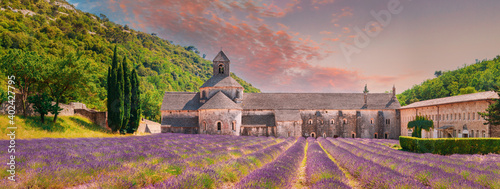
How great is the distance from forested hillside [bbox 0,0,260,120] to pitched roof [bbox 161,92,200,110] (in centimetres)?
948

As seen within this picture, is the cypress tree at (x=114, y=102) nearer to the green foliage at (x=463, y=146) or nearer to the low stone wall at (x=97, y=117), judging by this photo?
the low stone wall at (x=97, y=117)

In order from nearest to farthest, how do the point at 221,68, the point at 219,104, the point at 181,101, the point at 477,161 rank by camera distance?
the point at 477,161, the point at 219,104, the point at 181,101, the point at 221,68

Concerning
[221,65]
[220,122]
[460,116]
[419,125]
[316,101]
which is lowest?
[419,125]

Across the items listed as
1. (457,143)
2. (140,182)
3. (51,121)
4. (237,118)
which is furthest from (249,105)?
(140,182)

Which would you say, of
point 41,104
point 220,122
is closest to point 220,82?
point 220,122

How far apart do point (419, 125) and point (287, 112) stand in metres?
18.9

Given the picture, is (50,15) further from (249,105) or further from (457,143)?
(457,143)

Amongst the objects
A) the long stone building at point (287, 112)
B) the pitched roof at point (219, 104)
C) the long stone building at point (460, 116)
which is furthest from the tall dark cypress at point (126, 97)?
the long stone building at point (460, 116)

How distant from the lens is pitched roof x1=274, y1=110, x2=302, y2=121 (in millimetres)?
45250

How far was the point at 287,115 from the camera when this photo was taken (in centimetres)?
4622

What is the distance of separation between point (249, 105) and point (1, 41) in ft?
150

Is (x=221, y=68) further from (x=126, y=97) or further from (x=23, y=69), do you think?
(x=23, y=69)

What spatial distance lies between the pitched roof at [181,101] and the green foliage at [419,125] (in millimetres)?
32734

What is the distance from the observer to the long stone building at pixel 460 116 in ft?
98.1
